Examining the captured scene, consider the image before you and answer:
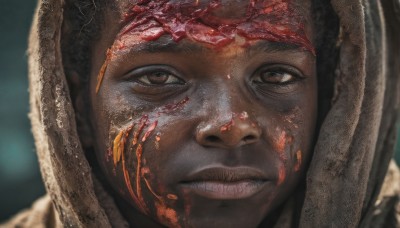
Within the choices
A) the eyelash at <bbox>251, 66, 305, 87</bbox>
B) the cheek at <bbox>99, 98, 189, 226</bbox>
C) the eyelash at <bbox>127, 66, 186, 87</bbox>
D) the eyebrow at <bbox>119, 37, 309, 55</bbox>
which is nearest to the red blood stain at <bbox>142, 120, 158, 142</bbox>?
the cheek at <bbox>99, 98, 189, 226</bbox>

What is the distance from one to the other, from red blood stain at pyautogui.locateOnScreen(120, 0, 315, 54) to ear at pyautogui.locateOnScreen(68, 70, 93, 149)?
1.00 ft

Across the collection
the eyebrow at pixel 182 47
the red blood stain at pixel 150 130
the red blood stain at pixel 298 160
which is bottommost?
the red blood stain at pixel 298 160

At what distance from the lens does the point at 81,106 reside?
2479mm

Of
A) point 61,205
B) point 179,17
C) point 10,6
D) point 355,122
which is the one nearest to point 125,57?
point 179,17

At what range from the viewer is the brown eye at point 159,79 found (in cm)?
226

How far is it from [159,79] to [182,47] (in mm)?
152

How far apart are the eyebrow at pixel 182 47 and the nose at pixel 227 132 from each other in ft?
0.84

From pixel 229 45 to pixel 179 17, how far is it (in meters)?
0.20

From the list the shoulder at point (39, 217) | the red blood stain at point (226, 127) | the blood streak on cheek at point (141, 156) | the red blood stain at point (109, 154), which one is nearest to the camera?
the red blood stain at point (226, 127)

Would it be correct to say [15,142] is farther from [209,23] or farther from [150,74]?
[209,23]

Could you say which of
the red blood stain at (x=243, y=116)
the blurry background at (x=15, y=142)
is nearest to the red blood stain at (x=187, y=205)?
the red blood stain at (x=243, y=116)

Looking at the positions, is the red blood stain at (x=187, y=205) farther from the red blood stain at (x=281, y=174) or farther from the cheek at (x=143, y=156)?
the red blood stain at (x=281, y=174)

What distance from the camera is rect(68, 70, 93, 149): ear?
2.46 metres

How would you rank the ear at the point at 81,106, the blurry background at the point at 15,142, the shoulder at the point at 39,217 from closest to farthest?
the ear at the point at 81,106 → the shoulder at the point at 39,217 → the blurry background at the point at 15,142
